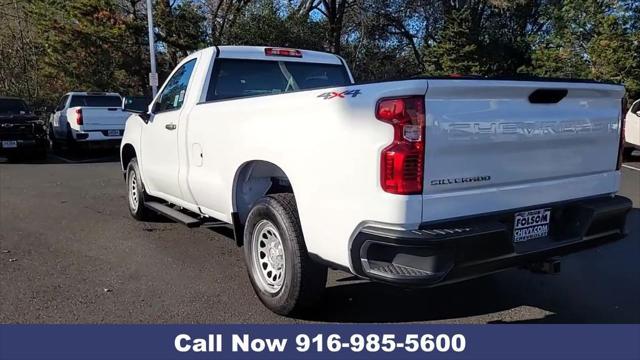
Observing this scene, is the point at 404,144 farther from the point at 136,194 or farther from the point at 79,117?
the point at 79,117

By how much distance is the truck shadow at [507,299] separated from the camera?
12.9 feet

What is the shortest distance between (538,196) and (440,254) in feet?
3.03

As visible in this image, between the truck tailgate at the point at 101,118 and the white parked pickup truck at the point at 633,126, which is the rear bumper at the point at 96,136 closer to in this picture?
the truck tailgate at the point at 101,118

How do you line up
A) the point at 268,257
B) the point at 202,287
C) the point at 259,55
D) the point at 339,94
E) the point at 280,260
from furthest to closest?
the point at 259,55
the point at 202,287
the point at 268,257
the point at 280,260
the point at 339,94

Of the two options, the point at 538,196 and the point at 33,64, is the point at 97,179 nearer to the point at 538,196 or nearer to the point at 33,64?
the point at 538,196

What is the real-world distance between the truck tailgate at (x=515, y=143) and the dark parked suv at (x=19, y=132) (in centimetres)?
1310

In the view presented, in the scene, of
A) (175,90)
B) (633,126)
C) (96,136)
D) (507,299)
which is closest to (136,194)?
(175,90)

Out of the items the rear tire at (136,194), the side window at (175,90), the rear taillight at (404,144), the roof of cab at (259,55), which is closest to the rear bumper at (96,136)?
the rear tire at (136,194)

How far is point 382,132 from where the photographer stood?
2951 millimetres

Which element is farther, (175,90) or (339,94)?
(175,90)

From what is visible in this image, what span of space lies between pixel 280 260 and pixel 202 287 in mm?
976

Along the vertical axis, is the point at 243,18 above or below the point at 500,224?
above

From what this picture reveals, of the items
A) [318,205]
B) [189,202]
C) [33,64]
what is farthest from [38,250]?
[33,64]

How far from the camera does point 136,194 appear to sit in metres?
6.73
